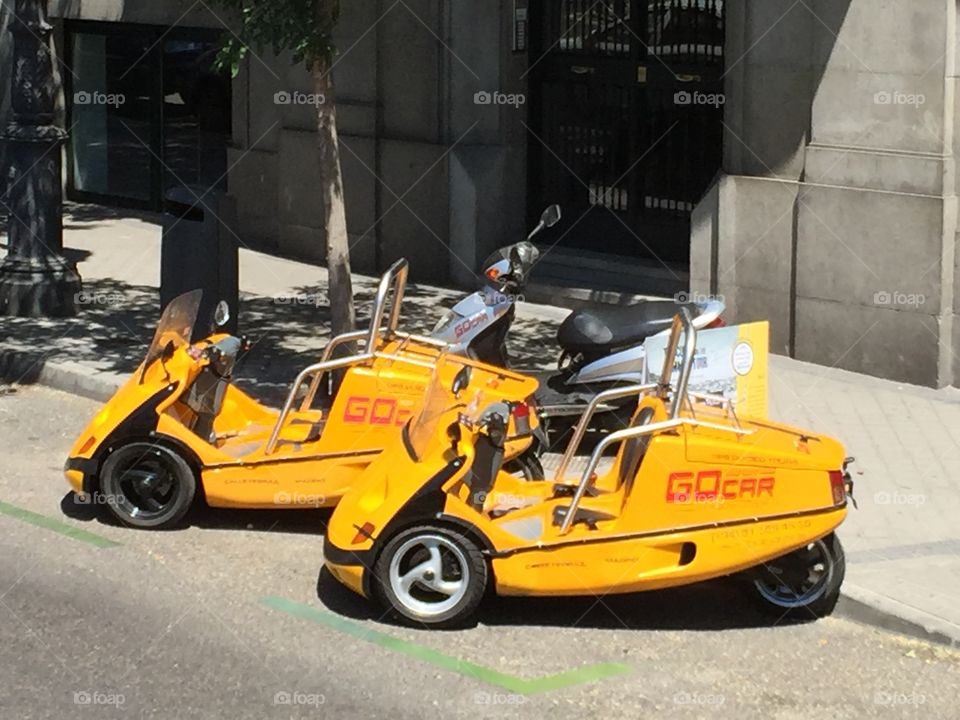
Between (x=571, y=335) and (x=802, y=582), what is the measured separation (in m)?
3.04

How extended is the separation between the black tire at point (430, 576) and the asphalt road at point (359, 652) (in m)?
0.10

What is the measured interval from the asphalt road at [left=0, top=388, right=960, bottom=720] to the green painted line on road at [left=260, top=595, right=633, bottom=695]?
0.01 meters

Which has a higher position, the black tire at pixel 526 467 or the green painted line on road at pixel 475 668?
the black tire at pixel 526 467

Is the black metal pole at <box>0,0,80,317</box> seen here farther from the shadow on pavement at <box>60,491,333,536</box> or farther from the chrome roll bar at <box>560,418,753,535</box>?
the chrome roll bar at <box>560,418,753,535</box>

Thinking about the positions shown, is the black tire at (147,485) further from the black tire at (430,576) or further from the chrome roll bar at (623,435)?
the chrome roll bar at (623,435)

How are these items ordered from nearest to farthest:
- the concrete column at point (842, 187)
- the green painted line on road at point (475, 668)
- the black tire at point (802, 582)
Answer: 1. the green painted line on road at point (475, 668)
2. the black tire at point (802, 582)
3. the concrete column at point (842, 187)

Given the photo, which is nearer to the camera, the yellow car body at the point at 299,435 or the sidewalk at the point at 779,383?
the sidewalk at the point at 779,383

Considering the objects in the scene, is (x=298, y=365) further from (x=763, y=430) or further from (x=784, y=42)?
(x=763, y=430)

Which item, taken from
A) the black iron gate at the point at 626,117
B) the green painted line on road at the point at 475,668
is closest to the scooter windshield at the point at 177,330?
the green painted line on road at the point at 475,668

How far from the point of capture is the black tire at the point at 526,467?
9055 millimetres

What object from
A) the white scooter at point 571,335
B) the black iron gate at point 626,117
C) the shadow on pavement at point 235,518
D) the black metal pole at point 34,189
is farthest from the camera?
the black iron gate at point 626,117

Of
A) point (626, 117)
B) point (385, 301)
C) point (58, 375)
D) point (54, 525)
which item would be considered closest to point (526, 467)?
point (385, 301)

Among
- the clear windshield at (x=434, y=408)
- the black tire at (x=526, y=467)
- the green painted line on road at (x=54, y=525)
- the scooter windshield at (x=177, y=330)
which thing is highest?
the scooter windshield at (x=177, y=330)

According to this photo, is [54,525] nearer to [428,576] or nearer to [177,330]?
[177,330]
